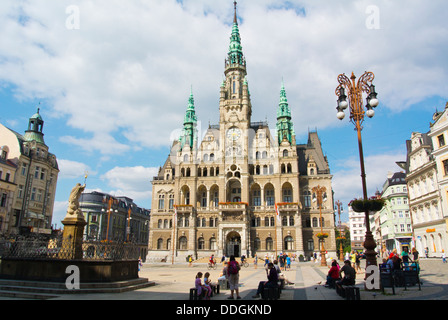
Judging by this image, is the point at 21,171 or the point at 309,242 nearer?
the point at 21,171

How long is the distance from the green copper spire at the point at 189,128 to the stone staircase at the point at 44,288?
172ft

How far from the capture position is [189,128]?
69125 millimetres

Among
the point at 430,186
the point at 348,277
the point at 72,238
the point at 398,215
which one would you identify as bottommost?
the point at 348,277

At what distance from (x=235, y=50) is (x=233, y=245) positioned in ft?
137

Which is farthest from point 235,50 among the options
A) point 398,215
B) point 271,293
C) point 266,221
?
point 271,293

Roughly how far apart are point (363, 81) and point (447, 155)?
87.3ft

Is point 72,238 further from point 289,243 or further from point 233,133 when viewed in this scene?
point 233,133

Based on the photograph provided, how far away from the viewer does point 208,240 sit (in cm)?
5872

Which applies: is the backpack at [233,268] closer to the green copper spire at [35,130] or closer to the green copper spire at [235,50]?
the green copper spire at [35,130]

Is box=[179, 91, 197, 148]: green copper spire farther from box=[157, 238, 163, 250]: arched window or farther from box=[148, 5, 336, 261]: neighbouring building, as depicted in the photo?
box=[157, 238, 163, 250]: arched window
